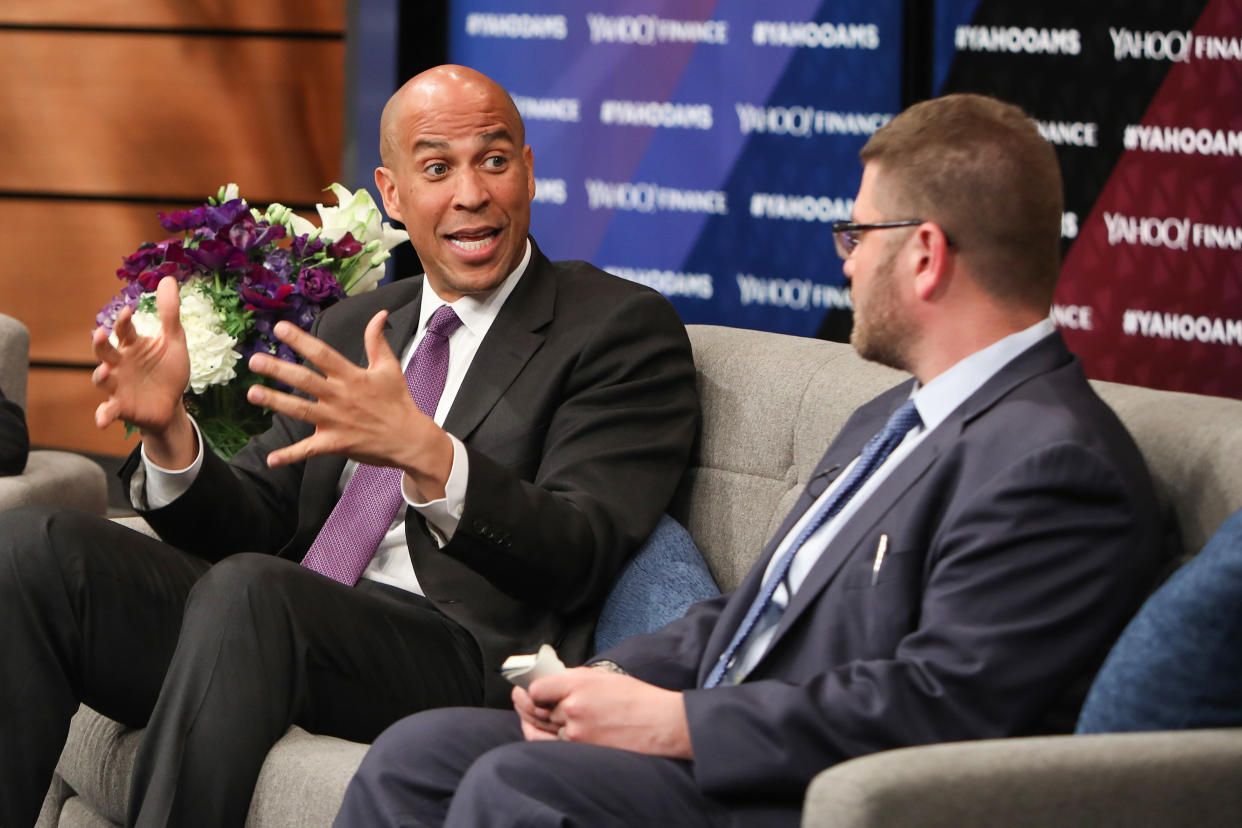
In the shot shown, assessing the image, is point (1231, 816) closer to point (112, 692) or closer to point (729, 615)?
point (729, 615)

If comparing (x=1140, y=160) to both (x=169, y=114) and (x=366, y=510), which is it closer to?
(x=366, y=510)

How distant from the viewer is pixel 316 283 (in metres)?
2.64

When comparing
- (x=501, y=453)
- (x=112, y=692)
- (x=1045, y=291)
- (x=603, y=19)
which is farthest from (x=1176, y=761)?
(x=603, y=19)

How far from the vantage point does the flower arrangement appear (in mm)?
2512

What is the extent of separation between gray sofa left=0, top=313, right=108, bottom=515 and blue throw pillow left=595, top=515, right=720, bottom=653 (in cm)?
135

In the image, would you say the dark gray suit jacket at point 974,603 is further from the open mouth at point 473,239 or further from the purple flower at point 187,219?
the purple flower at point 187,219

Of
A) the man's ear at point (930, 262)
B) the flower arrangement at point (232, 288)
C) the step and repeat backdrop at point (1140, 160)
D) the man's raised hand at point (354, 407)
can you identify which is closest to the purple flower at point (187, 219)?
the flower arrangement at point (232, 288)

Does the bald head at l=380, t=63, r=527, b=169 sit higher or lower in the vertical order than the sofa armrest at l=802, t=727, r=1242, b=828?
higher

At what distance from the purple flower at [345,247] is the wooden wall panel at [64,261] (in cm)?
240

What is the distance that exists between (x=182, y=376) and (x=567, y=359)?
59 cm

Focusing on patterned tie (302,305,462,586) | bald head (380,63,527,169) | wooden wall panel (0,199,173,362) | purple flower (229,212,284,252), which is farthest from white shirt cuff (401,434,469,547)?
wooden wall panel (0,199,173,362)

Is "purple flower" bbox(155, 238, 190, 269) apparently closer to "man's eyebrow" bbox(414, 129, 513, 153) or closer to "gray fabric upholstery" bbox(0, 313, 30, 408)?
"man's eyebrow" bbox(414, 129, 513, 153)

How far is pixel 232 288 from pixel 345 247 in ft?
0.79

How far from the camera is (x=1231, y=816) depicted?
134 centimetres
